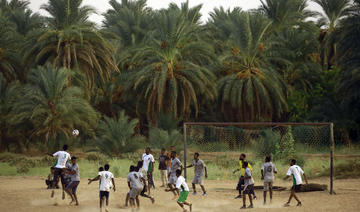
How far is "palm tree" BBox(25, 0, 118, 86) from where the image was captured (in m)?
32.0

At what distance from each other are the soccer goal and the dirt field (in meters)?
4.57

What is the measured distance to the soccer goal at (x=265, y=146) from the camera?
2692 centimetres

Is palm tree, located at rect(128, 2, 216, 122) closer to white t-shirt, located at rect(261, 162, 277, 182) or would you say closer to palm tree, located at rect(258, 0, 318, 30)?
palm tree, located at rect(258, 0, 318, 30)

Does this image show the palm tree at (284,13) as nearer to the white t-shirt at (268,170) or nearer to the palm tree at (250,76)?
the palm tree at (250,76)

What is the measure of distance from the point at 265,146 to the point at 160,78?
341 inches

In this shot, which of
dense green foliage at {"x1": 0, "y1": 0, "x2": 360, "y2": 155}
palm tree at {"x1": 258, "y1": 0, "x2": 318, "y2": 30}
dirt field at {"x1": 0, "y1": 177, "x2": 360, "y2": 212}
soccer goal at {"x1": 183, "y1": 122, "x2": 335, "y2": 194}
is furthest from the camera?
palm tree at {"x1": 258, "y1": 0, "x2": 318, "y2": 30}

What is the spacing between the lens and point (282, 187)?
785 inches

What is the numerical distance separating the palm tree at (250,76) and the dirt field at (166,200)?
14156 millimetres

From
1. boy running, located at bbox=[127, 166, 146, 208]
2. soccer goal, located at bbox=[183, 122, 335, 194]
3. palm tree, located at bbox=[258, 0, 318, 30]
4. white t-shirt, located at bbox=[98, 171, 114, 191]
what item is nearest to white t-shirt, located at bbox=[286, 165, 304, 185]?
boy running, located at bbox=[127, 166, 146, 208]

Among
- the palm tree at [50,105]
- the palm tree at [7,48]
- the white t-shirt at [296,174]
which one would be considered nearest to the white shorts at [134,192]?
the white t-shirt at [296,174]

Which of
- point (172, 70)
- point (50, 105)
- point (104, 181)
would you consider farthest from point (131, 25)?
point (104, 181)

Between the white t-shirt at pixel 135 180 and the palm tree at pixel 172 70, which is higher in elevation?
the palm tree at pixel 172 70

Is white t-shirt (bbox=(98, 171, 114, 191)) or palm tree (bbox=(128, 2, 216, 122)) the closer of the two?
white t-shirt (bbox=(98, 171, 114, 191))

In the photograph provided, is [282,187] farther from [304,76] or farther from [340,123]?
[304,76]
